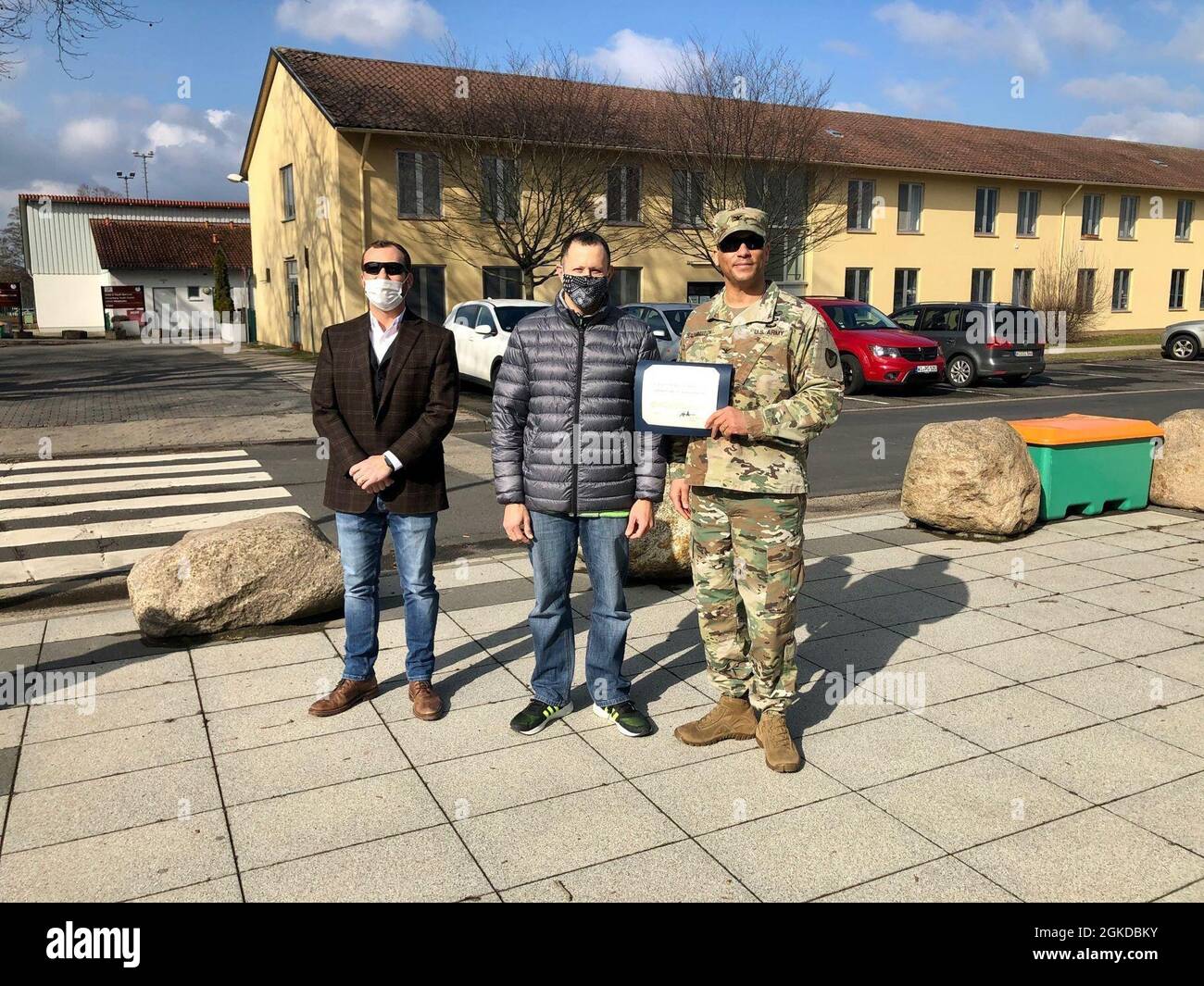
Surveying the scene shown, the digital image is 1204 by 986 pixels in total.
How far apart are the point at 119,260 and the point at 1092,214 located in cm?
4375

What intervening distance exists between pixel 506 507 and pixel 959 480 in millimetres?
4589

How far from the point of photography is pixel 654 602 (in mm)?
6250

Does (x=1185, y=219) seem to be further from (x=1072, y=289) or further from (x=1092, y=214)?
(x=1072, y=289)

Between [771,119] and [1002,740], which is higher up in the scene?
[771,119]

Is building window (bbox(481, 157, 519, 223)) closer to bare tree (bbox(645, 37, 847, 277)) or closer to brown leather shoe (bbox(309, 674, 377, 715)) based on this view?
bare tree (bbox(645, 37, 847, 277))

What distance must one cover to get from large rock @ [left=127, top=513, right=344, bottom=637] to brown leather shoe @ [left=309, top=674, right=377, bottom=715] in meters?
1.17

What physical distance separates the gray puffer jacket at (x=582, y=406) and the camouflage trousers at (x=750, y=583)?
302 mm

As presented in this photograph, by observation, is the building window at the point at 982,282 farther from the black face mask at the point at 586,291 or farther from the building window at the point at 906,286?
the black face mask at the point at 586,291

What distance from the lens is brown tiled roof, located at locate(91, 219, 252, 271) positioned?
4934 cm

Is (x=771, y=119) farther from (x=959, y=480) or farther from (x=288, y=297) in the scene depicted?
(x=959, y=480)

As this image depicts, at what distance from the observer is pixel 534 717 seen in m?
4.32

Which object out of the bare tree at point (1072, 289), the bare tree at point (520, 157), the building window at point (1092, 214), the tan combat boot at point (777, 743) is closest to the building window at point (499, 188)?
the bare tree at point (520, 157)

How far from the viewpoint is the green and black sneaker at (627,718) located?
167 inches
